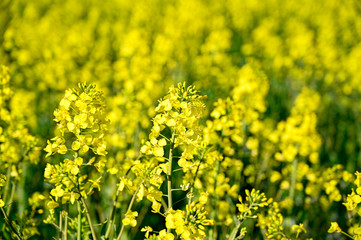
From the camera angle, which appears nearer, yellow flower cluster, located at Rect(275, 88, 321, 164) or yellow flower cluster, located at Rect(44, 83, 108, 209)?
yellow flower cluster, located at Rect(44, 83, 108, 209)

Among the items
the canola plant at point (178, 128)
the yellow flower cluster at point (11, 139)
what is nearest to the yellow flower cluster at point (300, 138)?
the canola plant at point (178, 128)

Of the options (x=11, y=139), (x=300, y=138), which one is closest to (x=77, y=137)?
(x=11, y=139)

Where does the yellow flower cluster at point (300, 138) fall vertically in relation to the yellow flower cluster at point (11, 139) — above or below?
below

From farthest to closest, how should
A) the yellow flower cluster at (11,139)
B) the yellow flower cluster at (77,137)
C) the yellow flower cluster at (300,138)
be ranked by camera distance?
the yellow flower cluster at (300,138) → the yellow flower cluster at (11,139) → the yellow flower cluster at (77,137)

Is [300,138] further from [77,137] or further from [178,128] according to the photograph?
[77,137]

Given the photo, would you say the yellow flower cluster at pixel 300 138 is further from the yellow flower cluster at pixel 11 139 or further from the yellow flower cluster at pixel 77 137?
the yellow flower cluster at pixel 11 139

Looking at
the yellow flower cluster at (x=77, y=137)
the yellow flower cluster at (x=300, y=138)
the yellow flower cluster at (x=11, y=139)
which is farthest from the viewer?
the yellow flower cluster at (x=300, y=138)

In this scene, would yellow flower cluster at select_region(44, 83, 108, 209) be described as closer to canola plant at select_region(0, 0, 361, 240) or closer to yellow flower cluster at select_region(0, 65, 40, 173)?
canola plant at select_region(0, 0, 361, 240)

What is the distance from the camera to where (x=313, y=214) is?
3.11 m

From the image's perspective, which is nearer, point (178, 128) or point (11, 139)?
point (178, 128)

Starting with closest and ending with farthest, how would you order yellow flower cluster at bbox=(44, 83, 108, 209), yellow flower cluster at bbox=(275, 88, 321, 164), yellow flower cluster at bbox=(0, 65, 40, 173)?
yellow flower cluster at bbox=(44, 83, 108, 209), yellow flower cluster at bbox=(0, 65, 40, 173), yellow flower cluster at bbox=(275, 88, 321, 164)

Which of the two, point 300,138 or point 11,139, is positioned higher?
point 11,139

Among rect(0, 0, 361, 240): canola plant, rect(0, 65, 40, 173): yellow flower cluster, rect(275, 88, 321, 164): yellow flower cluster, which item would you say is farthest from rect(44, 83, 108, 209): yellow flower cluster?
rect(275, 88, 321, 164): yellow flower cluster

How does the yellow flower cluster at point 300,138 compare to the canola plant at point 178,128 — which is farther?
the yellow flower cluster at point 300,138
